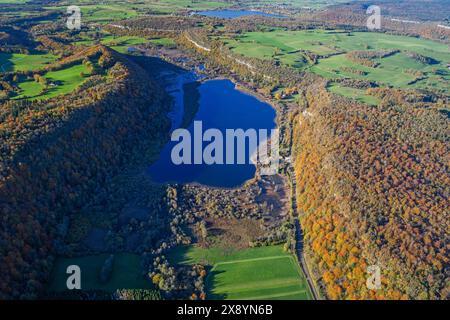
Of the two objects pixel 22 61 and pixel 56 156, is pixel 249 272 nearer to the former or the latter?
pixel 56 156

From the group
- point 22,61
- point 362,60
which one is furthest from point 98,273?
point 362,60

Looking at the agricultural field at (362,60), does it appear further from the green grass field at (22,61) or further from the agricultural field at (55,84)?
the green grass field at (22,61)

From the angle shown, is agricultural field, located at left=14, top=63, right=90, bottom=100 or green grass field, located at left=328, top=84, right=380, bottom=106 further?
green grass field, located at left=328, top=84, right=380, bottom=106

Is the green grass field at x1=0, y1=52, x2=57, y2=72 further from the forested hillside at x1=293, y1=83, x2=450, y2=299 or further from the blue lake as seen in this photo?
the forested hillside at x1=293, y1=83, x2=450, y2=299

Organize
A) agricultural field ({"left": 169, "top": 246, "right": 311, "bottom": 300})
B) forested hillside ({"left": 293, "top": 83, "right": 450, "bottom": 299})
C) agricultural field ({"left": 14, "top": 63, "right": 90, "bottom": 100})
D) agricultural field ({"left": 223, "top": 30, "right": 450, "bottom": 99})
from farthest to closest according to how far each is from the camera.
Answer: agricultural field ({"left": 223, "top": 30, "right": 450, "bottom": 99}), agricultural field ({"left": 14, "top": 63, "right": 90, "bottom": 100}), agricultural field ({"left": 169, "top": 246, "right": 311, "bottom": 300}), forested hillside ({"left": 293, "top": 83, "right": 450, "bottom": 299})

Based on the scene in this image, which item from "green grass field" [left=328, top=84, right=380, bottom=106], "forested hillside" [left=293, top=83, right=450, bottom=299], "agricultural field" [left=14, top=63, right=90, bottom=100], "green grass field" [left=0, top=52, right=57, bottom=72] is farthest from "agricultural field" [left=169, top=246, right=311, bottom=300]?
"green grass field" [left=0, top=52, right=57, bottom=72]
